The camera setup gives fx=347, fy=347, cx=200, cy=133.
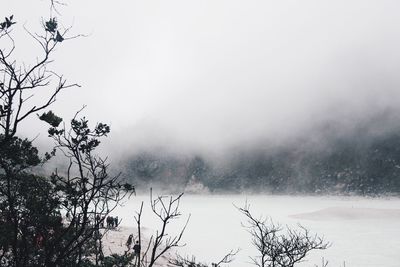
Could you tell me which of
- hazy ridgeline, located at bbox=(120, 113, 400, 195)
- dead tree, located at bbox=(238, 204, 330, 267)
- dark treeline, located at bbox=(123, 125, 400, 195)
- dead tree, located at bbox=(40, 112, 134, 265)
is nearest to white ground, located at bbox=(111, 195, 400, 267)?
dead tree, located at bbox=(238, 204, 330, 267)

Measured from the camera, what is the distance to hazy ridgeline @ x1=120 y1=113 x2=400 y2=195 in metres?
150

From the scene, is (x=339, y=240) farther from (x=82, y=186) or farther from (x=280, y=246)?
(x=82, y=186)

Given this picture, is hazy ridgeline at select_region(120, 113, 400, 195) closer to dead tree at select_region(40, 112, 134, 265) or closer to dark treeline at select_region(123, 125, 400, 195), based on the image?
dark treeline at select_region(123, 125, 400, 195)

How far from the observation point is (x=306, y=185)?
163750 mm

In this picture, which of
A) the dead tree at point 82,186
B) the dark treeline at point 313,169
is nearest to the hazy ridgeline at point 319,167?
the dark treeline at point 313,169

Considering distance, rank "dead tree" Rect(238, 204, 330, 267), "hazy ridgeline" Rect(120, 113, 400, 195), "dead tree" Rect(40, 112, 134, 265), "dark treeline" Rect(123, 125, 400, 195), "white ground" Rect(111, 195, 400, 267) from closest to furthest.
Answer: "dead tree" Rect(40, 112, 134, 265) < "dead tree" Rect(238, 204, 330, 267) < "white ground" Rect(111, 195, 400, 267) < "dark treeline" Rect(123, 125, 400, 195) < "hazy ridgeline" Rect(120, 113, 400, 195)

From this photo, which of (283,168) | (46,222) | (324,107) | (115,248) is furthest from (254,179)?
(46,222)

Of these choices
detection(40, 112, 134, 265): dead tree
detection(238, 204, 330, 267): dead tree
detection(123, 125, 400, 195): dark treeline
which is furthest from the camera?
detection(123, 125, 400, 195): dark treeline

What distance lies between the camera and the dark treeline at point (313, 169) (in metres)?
149

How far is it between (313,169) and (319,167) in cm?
301

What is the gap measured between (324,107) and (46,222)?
198m

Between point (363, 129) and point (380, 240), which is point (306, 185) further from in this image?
point (380, 240)

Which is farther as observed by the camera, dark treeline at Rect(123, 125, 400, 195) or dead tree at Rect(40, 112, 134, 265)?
dark treeline at Rect(123, 125, 400, 195)

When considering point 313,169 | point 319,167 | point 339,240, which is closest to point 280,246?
point 339,240
